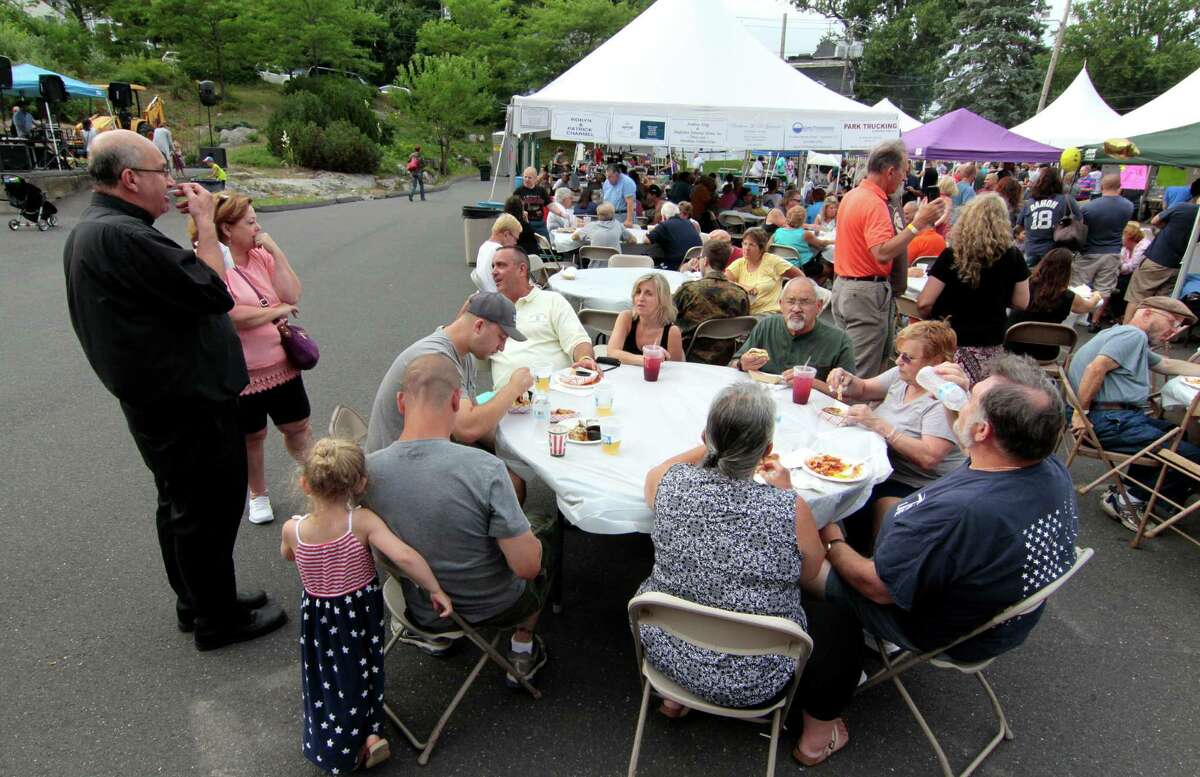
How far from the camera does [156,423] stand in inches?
97.7

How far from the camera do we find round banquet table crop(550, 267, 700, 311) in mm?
5699

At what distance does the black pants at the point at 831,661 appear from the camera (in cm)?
225

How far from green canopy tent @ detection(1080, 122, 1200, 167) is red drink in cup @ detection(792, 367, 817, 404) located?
7.30m

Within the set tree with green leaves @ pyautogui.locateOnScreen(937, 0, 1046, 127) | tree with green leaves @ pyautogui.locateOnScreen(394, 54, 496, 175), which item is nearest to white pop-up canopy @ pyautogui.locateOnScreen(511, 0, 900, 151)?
tree with green leaves @ pyautogui.locateOnScreen(394, 54, 496, 175)

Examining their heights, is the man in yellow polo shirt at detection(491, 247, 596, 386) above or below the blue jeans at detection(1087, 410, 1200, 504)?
above

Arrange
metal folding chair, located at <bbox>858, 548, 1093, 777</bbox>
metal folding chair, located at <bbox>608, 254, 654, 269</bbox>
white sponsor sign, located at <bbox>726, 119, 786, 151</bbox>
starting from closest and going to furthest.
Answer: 1. metal folding chair, located at <bbox>858, 548, 1093, 777</bbox>
2. metal folding chair, located at <bbox>608, 254, 654, 269</bbox>
3. white sponsor sign, located at <bbox>726, 119, 786, 151</bbox>

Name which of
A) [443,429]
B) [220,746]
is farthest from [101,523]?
[443,429]

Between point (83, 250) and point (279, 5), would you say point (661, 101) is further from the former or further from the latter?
point (279, 5)

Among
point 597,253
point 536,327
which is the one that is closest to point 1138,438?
point 536,327

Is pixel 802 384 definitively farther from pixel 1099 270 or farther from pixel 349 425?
pixel 1099 270

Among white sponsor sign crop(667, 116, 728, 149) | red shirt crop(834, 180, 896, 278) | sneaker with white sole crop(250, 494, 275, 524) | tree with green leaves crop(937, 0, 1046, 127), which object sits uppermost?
tree with green leaves crop(937, 0, 1046, 127)

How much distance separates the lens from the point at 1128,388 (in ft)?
13.5

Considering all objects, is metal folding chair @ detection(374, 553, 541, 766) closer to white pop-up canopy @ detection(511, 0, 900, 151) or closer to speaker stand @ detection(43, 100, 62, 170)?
white pop-up canopy @ detection(511, 0, 900, 151)

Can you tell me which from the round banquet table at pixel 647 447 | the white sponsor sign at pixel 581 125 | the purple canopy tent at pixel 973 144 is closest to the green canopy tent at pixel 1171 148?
the purple canopy tent at pixel 973 144
